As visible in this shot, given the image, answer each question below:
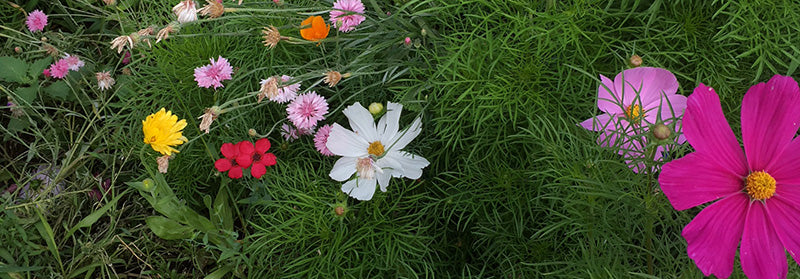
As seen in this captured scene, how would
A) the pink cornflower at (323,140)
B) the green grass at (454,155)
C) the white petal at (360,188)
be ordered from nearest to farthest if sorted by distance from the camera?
1. the green grass at (454,155)
2. the white petal at (360,188)
3. the pink cornflower at (323,140)

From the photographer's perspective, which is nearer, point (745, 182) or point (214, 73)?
point (745, 182)

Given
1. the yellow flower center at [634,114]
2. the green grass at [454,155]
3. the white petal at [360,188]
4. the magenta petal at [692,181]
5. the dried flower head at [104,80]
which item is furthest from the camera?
the dried flower head at [104,80]

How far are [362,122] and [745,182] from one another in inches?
24.0

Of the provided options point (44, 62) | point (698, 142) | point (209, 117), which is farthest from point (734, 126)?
point (44, 62)

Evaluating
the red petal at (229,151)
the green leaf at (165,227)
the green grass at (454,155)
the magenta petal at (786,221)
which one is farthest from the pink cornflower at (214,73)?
the magenta petal at (786,221)

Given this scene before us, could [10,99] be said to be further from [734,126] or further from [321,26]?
[734,126]

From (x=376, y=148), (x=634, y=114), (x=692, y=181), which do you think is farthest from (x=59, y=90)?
(x=692, y=181)

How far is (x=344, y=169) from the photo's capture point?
1.06 metres

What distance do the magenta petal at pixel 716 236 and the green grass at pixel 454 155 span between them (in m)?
0.11

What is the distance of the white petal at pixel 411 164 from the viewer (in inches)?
40.9

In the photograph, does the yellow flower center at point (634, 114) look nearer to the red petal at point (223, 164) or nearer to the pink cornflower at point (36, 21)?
the red petal at point (223, 164)

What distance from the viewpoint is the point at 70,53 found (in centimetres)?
163

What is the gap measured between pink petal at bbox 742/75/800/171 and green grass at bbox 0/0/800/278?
0.43 ft

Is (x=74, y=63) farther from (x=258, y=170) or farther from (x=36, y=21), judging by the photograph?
(x=258, y=170)
